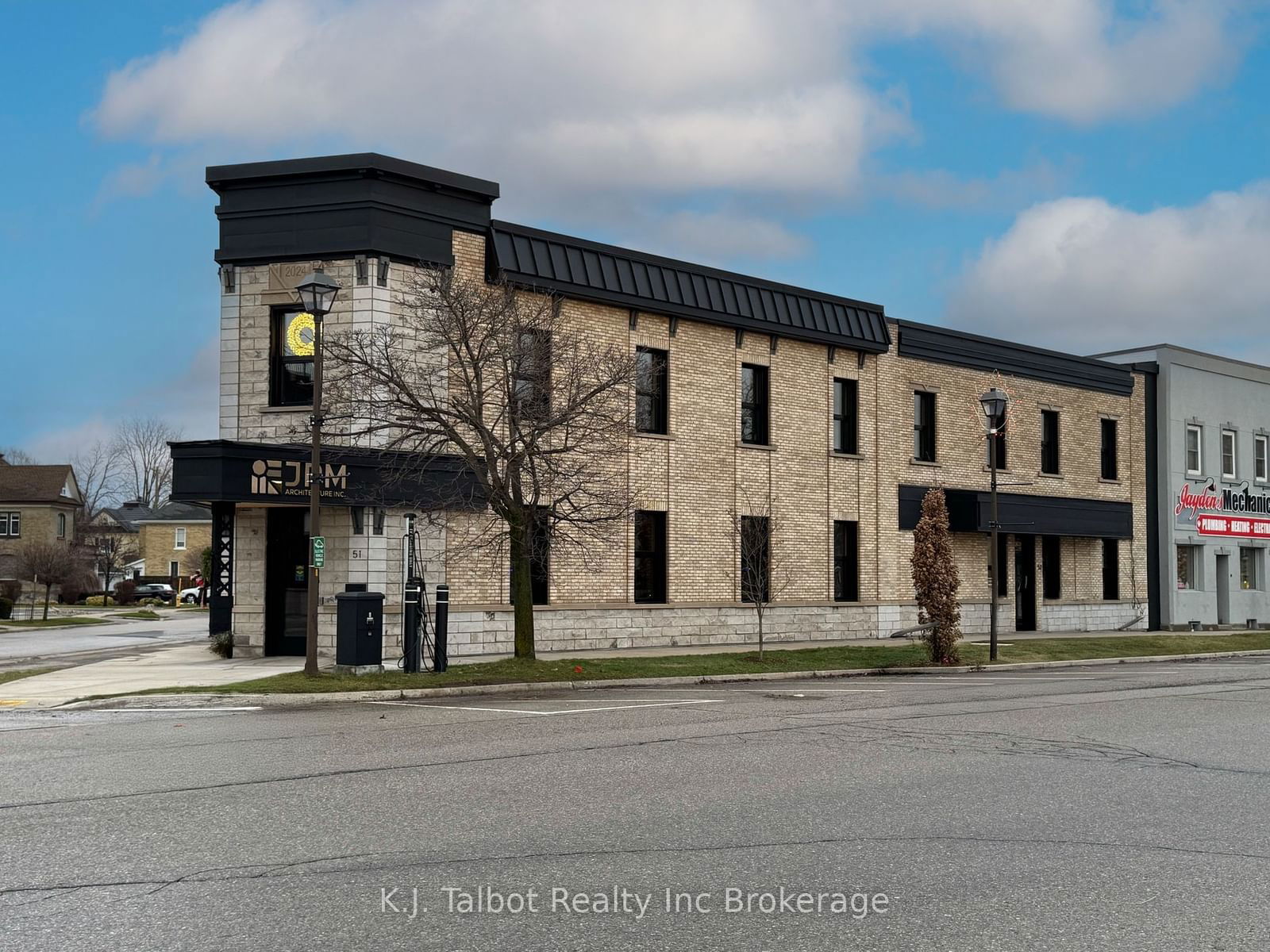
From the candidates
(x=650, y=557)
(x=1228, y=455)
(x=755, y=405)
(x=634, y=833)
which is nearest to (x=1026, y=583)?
(x=1228, y=455)

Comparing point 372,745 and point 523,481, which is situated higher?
point 523,481

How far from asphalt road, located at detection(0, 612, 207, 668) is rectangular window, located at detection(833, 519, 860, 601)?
661 inches

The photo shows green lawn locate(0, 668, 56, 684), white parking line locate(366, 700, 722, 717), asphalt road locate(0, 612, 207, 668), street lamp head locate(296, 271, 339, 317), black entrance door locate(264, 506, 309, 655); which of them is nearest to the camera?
white parking line locate(366, 700, 722, 717)

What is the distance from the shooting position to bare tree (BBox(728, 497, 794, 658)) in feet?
93.4

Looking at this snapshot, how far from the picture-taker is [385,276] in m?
23.3

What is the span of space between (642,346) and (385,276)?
641cm

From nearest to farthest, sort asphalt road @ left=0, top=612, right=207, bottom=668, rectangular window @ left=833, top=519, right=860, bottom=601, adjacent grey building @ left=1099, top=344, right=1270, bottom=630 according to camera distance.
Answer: asphalt road @ left=0, top=612, right=207, bottom=668, rectangular window @ left=833, top=519, right=860, bottom=601, adjacent grey building @ left=1099, top=344, right=1270, bottom=630

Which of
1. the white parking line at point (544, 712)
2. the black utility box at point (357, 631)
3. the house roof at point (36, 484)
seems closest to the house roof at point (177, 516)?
the house roof at point (36, 484)

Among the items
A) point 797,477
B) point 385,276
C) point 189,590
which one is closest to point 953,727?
point 385,276

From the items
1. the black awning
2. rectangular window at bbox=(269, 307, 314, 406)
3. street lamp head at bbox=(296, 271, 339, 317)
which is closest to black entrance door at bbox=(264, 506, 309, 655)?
the black awning

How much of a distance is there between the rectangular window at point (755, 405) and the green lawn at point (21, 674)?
51.5 feet

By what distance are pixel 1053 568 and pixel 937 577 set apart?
46.2 ft

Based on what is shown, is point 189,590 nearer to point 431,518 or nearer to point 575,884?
point 431,518

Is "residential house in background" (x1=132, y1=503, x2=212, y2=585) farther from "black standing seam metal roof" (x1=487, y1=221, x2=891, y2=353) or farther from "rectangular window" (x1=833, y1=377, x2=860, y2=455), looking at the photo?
"black standing seam metal roof" (x1=487, y1=221, x2=891, y2=353)
